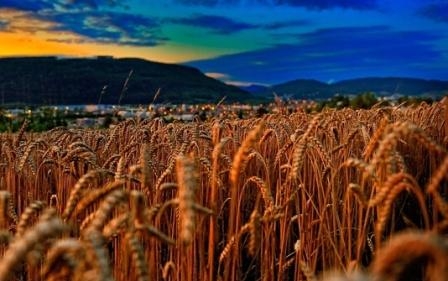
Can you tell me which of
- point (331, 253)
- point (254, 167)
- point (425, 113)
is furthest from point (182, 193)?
point (425, 113)

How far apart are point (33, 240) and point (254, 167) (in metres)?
3.70

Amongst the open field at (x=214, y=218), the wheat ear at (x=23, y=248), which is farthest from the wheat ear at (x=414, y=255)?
the wheat ear at (x=23, y=248)

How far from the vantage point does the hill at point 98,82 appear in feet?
201

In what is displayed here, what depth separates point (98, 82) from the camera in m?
80.1

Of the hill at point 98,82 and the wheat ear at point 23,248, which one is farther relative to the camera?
the hill at point 98,82

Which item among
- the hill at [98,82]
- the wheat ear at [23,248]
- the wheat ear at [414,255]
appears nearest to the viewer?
the wheat ear at [414,255]

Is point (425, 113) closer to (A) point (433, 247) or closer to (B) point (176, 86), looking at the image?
(A) point (433, 247)

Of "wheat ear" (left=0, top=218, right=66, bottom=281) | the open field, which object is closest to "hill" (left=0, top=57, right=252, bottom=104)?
the open field

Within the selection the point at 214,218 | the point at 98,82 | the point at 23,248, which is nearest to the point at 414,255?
the point at 23,248

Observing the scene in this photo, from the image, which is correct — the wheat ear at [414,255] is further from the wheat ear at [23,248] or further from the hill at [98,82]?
the hill at [98,82]

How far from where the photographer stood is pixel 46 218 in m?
1.16

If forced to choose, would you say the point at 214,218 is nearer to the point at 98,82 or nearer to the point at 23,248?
the point at 23,248

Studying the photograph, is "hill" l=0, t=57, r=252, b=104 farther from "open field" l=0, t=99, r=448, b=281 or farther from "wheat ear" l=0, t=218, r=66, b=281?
"wheat ear" l=0, t=218, r=66, b=281

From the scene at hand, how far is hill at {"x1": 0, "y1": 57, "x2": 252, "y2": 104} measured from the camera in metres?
61.4
